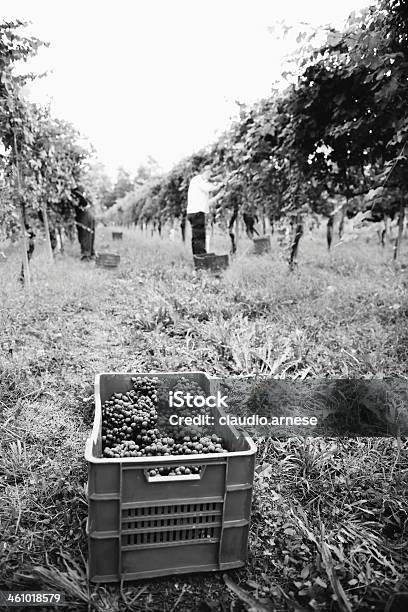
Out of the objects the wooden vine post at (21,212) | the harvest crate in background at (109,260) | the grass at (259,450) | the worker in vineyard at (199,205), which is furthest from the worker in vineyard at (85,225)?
the grass at (259,450)

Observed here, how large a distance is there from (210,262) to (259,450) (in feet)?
20.0

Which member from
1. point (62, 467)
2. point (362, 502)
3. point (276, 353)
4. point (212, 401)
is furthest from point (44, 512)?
point (276, 353)

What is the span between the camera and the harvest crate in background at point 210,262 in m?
8.54

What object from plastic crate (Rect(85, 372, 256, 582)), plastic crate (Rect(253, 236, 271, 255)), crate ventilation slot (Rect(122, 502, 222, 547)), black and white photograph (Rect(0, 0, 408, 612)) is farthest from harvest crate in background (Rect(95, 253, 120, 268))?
crate ventilation slot (Rect(122, 502, 222, 547))

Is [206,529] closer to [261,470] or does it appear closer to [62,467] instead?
[261,470]

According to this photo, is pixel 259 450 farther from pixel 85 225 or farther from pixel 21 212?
pixel 85 225

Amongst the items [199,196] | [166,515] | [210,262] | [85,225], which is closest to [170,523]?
[166,515]

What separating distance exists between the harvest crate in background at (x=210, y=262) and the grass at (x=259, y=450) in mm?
1914

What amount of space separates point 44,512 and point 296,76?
17.9 feet

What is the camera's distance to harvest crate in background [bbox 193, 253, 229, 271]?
8539mm

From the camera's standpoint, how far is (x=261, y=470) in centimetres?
245

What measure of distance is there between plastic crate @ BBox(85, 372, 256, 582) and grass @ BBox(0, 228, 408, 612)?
9 centimetres

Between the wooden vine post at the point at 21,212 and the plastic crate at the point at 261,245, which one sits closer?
the wooden vine post at the point at 21,212

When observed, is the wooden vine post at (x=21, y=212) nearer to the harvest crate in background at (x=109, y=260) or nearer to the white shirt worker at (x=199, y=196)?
the harvest crate in background at (x=109, y=260)
